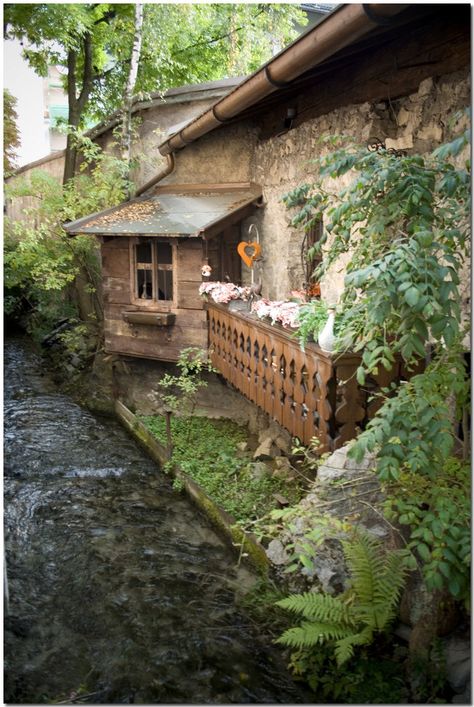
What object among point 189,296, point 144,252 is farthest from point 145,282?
point 189,296

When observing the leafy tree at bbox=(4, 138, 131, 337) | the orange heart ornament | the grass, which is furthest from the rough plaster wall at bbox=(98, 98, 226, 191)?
the grass

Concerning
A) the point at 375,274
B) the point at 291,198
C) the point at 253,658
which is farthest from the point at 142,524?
the point at 375,274

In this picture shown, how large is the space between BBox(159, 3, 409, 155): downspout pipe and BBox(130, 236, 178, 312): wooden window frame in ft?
5.65

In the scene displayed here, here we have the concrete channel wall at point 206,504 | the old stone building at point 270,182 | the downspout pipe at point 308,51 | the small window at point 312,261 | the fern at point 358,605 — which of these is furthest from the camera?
the small window at point 312,261

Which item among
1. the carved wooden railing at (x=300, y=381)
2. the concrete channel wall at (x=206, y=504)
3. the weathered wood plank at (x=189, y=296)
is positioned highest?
the weathered wood plank at (x=189, y=296)

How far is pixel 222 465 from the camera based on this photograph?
22.8 ft

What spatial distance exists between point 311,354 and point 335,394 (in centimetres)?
39

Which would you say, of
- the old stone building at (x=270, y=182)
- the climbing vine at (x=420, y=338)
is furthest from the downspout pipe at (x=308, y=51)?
the climbing vine at (x=420, y=338)

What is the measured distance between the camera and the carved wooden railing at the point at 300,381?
443 centimetres

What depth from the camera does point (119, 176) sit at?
1023 cm

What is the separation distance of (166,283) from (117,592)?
474 centimetres

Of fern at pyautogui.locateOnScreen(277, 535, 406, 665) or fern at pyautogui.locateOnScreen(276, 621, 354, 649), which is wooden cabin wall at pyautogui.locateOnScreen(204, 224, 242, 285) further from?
fern at pyautogui.locateOnScreen(276, 621, 354, 649)

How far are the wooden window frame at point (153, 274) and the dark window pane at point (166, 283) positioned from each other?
0.14 metres

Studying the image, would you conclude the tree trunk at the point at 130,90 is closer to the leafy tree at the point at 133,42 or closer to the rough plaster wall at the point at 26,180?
the leafy tree at the point at 133,42
